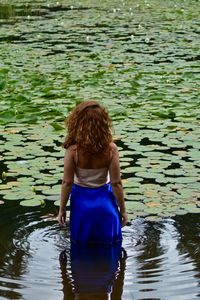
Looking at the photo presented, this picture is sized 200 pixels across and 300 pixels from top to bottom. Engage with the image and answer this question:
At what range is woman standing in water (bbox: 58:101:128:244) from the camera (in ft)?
13.2

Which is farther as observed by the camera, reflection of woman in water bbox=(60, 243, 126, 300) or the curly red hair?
the curly red hair

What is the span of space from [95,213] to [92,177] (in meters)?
0.22

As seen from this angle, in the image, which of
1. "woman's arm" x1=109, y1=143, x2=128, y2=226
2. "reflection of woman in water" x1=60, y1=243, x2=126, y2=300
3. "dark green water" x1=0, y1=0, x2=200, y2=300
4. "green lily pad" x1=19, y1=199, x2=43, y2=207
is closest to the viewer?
"reflection of woman in water" x1=60, y1=243, x2=126, y2=300

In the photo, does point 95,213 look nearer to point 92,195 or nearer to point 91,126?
point 92,195

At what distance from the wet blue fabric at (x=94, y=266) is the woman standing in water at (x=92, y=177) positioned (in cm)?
6

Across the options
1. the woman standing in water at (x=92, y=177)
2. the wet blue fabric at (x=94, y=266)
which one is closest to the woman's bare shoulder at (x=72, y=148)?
the woman standing in water at (x=92, y=177)

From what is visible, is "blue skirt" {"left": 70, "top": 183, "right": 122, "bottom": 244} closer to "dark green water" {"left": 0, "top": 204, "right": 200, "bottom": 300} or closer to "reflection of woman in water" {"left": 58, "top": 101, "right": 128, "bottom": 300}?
"reflection of woman in water" {"left": 58, "top": 101, "right": 128, "bottom": 300}

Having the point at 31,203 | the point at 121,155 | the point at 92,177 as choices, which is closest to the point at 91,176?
the point at 92,177

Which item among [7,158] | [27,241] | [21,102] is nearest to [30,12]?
[21,102]

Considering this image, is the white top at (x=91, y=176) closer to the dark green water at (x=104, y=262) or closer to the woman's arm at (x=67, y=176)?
the woman's arm at (x=67, y=176)

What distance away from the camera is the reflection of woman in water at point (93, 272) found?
12.3ft

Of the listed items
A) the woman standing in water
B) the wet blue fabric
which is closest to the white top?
the woman standing in water

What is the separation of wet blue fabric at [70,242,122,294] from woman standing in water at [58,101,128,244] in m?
0.06

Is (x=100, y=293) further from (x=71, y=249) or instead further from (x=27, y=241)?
(x=27, y=241)
